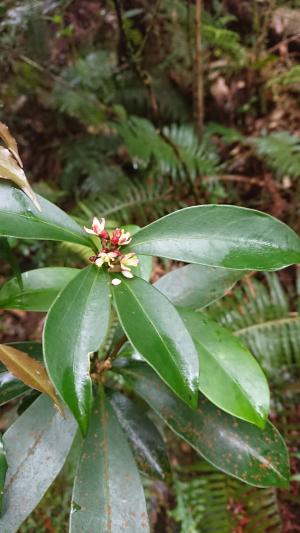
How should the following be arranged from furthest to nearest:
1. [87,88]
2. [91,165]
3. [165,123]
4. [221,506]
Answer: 1. [165,123]
2. [87,88]
3. [91,165]
4. [221,506]

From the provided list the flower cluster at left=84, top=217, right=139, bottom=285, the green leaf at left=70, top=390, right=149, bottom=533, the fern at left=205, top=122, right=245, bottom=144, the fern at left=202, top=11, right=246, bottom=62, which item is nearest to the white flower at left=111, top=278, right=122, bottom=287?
the flower cluster at left=84, top=217, right=139, bottom=285

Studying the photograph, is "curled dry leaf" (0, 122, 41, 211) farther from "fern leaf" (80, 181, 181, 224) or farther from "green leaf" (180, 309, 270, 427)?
"fern leaf" (80, 181, 181, 224)

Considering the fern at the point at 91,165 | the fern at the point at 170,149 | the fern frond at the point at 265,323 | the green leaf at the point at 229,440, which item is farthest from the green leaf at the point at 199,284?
the fern at the point at 91,165

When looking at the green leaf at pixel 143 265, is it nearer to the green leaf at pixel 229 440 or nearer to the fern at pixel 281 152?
the green leaf at pixel 229 440

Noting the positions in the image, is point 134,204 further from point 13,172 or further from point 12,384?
point 13,172

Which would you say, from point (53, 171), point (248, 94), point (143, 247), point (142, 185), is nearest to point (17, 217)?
point (143, 247)

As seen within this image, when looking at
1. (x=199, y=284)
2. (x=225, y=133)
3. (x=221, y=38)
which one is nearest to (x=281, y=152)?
(x=225, y=133)
